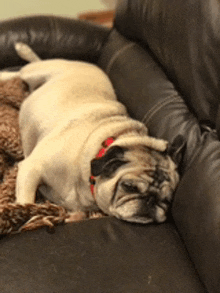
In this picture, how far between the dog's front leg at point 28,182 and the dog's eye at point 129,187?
0.35 meters

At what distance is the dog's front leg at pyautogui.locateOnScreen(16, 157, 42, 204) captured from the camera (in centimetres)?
139

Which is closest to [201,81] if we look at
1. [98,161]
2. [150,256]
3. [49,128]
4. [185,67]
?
[185,67]

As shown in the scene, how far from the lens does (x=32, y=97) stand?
6.07ft

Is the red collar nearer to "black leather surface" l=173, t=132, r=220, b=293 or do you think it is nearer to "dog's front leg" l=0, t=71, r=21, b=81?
"black leather surface" l=173, t=132, r=220, b=293

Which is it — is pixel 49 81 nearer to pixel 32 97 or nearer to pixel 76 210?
pixel 32 97

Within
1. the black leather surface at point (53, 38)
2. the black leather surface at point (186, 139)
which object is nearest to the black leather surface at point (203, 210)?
the black leather surface at point (186, 139)

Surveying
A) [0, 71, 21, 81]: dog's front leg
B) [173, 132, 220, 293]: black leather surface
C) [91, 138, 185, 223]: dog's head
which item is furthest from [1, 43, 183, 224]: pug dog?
[0, 71, 21, 81]: dog's front leg

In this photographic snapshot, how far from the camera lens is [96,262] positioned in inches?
40.1

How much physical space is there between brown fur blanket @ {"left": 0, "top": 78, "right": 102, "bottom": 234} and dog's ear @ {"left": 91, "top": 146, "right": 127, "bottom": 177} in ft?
0.53

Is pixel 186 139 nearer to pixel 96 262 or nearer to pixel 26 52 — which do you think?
pixel 96 262

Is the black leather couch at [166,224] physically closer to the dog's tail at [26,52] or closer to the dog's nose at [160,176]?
the dog's nose at [160,176]

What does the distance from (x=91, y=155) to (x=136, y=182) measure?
0.66 feet

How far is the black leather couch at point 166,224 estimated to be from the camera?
97cm

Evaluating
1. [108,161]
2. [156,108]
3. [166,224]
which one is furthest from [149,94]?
[166,224]
